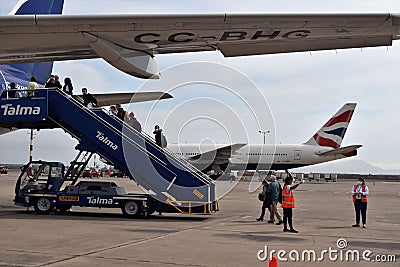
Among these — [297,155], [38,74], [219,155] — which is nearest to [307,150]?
[297,155]

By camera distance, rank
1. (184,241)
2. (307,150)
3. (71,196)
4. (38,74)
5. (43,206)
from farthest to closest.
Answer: (307,150), (38,74), (43,206), (71,196), (184,241)

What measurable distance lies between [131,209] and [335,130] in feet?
136

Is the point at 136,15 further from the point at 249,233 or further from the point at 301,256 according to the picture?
the point at 249,233

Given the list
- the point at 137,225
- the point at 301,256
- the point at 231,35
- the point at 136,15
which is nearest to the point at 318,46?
the point at 231,35

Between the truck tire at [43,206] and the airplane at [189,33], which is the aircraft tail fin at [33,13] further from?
the airplane at [189,33]

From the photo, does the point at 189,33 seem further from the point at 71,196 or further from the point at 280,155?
the point at 280,155

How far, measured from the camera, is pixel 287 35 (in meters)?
8.92

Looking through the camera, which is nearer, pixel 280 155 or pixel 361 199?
pixel 361 199

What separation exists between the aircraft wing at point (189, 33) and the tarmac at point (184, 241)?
11.9ft

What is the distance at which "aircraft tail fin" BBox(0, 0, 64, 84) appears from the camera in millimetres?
17953

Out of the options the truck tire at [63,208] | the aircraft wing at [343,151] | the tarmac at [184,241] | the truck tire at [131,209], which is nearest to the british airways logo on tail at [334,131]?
the aircraft wing at [343,151]

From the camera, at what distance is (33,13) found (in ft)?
59.3

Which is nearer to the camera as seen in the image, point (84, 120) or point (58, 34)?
point (58, 34)

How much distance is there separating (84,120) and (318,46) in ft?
32.3
